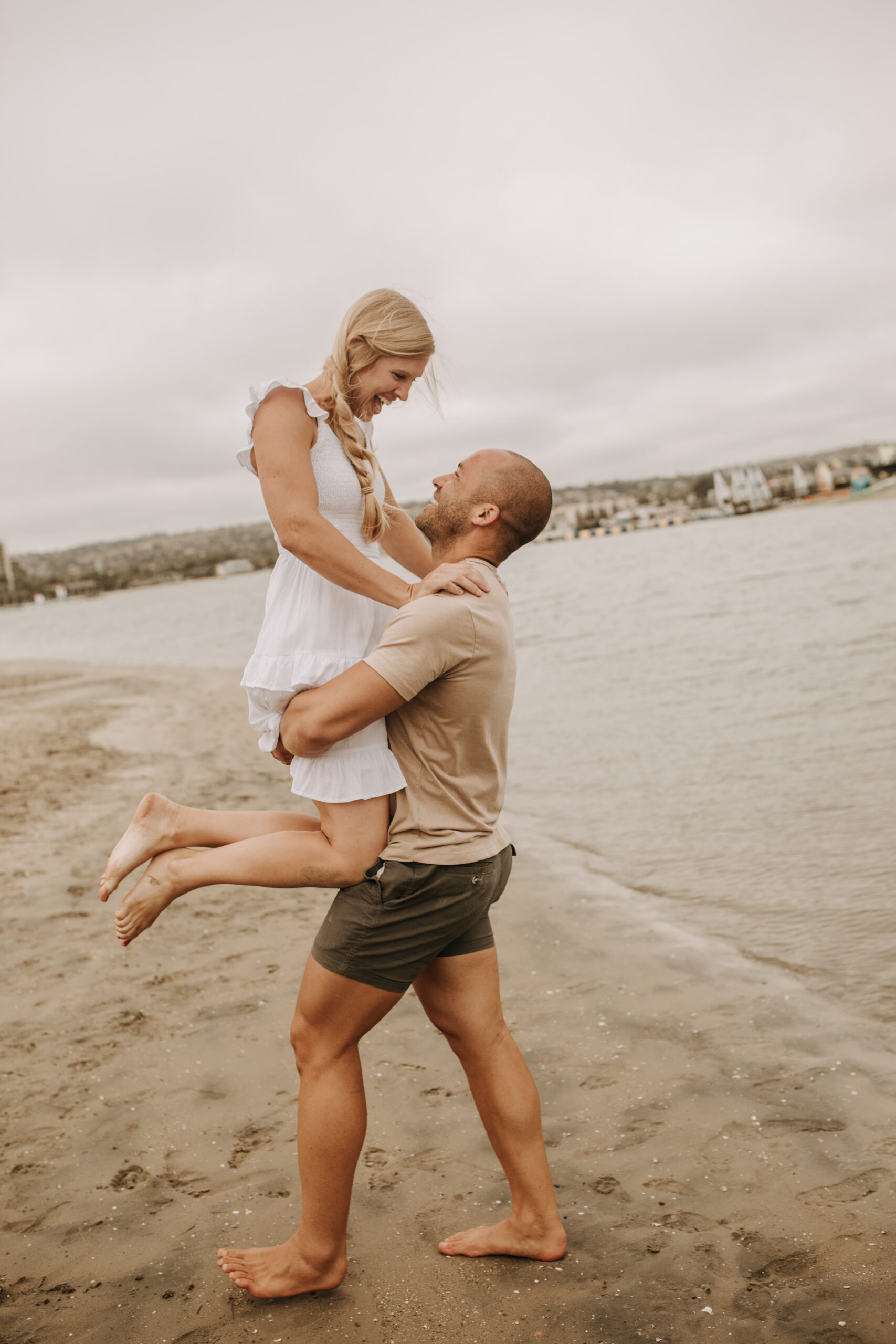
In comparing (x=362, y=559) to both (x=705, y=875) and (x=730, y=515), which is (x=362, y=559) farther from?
(x=730, y=515)

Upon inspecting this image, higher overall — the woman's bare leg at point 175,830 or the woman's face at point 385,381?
the woman's face at point 385,381

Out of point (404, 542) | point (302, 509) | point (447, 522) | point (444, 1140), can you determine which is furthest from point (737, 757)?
point (302, 509)

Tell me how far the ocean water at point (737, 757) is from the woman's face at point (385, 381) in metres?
3.53

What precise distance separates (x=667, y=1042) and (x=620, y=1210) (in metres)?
1.28

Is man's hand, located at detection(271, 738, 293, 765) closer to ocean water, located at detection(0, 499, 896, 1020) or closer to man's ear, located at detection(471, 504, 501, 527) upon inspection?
man's ear, located at detection(471, 504, 501, 527)

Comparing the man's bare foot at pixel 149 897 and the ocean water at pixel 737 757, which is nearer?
the man's bare foot at pixel 149 897

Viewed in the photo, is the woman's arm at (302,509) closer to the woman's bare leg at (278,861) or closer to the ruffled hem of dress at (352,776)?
the ruffled hem of dress at (352,776)

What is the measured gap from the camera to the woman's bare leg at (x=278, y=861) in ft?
8.59

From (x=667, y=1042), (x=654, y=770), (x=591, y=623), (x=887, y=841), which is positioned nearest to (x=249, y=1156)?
(x=667, y=1042)

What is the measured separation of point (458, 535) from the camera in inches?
110

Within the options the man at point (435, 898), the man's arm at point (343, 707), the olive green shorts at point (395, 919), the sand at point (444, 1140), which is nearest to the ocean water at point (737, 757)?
the sand at point (444, 1140)

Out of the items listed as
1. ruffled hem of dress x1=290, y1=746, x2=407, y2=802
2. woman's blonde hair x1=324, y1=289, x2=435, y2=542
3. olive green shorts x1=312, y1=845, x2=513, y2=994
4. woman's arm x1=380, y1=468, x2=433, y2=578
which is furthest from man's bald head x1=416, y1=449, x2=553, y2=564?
olive green shorts x1=312, y1=845, x2=513, y2=994

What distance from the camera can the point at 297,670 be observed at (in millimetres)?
2697

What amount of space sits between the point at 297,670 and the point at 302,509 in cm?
42
